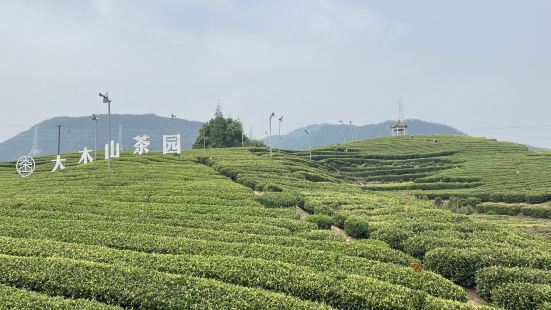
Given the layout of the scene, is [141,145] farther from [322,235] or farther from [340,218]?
[322,235]

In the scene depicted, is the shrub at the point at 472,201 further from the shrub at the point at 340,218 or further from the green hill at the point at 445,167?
the shrub at the point at 340,218

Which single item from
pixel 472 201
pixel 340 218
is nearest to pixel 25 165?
pixel 340 218

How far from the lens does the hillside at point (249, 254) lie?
10500 mm

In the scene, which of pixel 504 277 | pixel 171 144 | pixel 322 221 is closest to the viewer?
pixel 504 277

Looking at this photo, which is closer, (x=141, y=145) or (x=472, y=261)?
(x=472, y=261)

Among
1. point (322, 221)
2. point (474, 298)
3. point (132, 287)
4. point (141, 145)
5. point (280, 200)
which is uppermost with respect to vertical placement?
point (141, 145)

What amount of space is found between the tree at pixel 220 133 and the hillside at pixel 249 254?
54.2 m

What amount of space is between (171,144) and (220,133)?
112ft

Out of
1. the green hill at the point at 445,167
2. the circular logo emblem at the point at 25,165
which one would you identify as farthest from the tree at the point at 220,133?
the circular logo emblem at the point at 25,165

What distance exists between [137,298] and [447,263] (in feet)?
29.9

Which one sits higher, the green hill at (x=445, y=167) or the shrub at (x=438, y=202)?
the green hill at (x=445, y=167)

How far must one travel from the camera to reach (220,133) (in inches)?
3145

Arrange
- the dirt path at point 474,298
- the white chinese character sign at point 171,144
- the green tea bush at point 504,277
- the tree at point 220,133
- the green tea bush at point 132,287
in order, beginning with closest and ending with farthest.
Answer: the green tea bush at point 132,287
the green tea bush at point 504,277
the dirt path at point 474,298
the white chinese character sign at point 171,144
the tree at point 220,133

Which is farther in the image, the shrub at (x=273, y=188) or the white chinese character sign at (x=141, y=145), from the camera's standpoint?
the white chinese character sign at (x=141, y=145)
